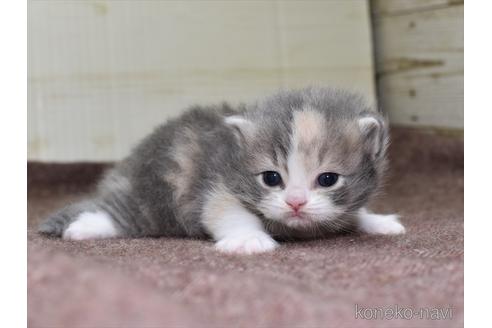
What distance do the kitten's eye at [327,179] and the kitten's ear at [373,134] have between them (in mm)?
153

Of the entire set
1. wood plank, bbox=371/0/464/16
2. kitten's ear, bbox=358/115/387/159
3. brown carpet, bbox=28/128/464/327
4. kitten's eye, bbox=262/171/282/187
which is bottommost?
brown carpet, bbox=28/128/464/327

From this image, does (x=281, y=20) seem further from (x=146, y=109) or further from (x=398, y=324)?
(x=398, y=324)

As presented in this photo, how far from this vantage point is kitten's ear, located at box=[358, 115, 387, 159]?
1702 millimetres

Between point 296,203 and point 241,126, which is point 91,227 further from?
point 296,203

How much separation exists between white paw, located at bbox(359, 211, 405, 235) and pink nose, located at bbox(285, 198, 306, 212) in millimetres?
357

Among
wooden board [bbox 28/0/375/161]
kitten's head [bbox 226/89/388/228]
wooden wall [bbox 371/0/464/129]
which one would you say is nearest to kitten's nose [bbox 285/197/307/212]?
kitten's head [bbox 226/89/388/228]

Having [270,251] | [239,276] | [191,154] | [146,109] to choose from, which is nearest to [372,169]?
[270,251]

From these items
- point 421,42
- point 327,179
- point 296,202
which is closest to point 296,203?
point 296,202

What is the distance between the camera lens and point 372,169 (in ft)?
5.71

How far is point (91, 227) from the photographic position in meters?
1.85

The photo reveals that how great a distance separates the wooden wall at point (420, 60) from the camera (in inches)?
91.4

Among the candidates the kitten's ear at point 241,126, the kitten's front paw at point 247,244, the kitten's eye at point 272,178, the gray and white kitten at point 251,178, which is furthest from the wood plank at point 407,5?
the kitten's front paw at point 247,244

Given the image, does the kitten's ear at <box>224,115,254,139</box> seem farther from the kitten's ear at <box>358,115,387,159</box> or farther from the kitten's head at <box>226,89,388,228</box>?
the kitten's ear at <box>358,115,387,159</box>
